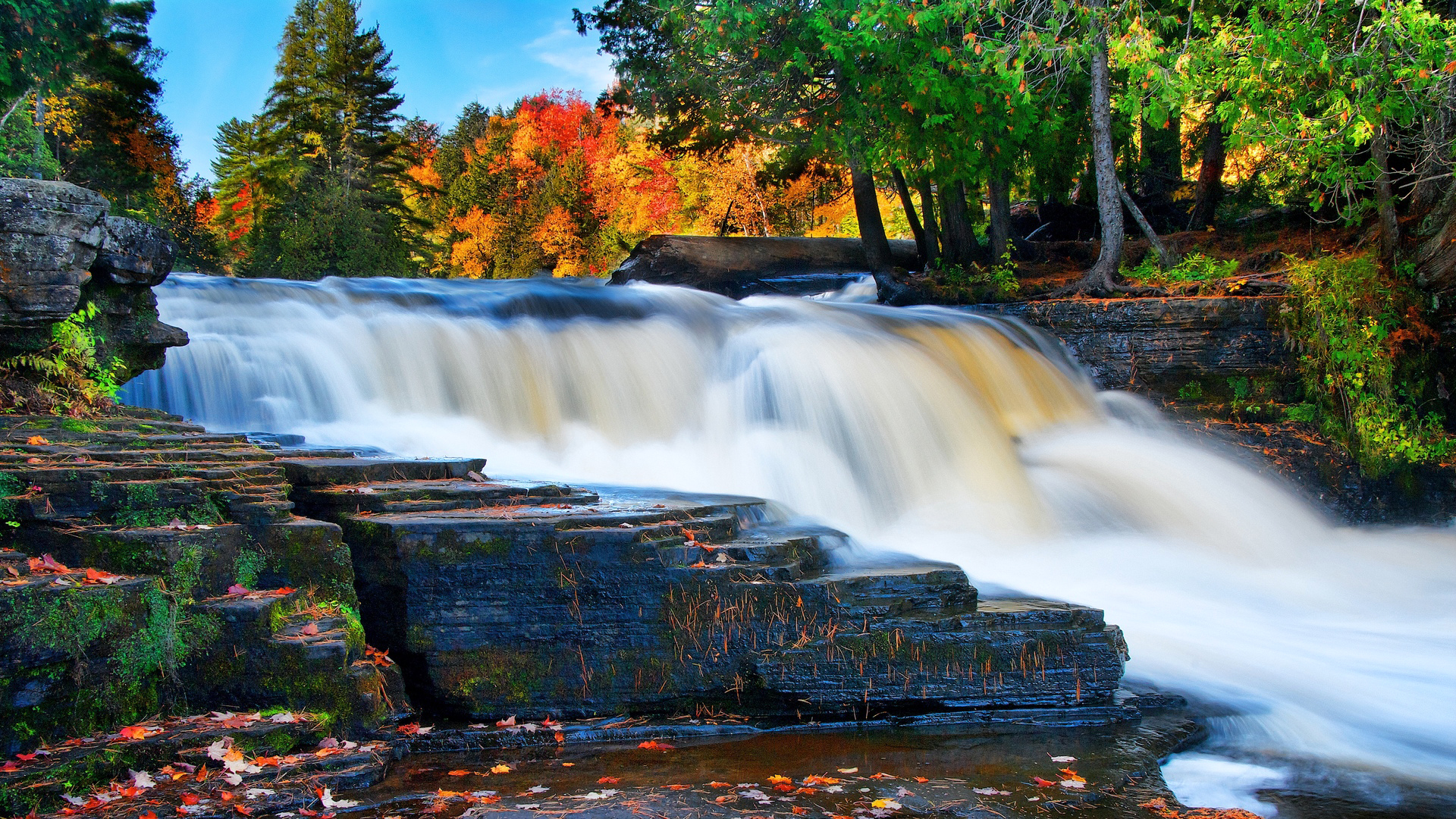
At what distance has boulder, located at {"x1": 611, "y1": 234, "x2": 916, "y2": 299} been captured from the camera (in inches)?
629

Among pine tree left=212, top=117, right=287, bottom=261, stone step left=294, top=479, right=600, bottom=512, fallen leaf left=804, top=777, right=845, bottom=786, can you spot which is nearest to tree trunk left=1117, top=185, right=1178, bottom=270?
stone step left=294, top=479, right=600, bottom=512

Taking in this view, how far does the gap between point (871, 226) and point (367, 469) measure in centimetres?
1208

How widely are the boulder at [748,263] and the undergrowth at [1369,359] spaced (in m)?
7.61

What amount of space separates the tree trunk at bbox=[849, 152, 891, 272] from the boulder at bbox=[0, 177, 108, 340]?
12.1 m

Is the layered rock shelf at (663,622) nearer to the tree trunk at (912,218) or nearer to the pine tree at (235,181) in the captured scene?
the tree trunk at (912,218)

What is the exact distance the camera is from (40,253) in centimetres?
565

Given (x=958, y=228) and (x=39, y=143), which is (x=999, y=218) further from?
(x=39, y=143)

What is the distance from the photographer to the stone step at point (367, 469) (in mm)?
5508

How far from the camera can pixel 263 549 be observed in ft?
15.6

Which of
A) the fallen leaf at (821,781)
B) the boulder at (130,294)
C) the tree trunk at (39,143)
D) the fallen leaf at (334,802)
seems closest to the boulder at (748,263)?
the boulder at (130,294)

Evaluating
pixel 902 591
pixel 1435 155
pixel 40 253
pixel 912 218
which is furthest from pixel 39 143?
pixel 1435 155

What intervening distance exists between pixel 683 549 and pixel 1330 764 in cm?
369

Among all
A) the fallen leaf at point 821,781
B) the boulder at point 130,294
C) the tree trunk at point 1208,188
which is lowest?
the fallen leaf at point 821,781

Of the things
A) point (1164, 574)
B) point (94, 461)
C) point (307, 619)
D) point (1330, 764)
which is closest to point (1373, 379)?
point (1164, 574)
